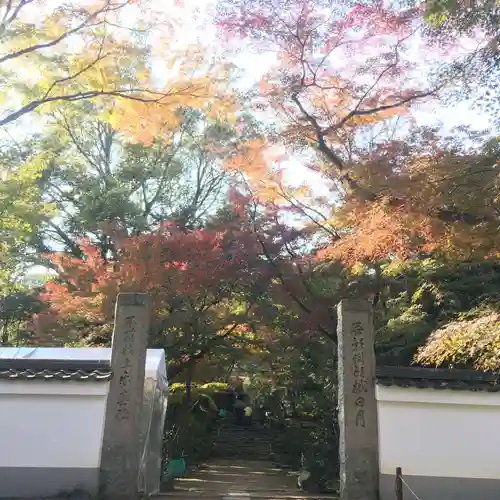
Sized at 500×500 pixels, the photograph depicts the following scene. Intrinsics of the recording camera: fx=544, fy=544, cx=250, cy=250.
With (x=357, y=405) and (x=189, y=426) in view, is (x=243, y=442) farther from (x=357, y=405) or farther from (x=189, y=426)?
Result: (x=357, y=405)

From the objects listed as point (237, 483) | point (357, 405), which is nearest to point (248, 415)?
point (237, 483)

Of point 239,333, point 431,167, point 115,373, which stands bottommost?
point 115,373

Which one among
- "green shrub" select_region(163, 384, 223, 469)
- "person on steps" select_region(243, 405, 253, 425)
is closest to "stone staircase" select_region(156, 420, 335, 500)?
"green shrub" select_region(163, 384, 223, 469)

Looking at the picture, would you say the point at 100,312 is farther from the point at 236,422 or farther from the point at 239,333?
the point at 236,422

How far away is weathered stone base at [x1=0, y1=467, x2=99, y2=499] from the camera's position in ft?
24.4

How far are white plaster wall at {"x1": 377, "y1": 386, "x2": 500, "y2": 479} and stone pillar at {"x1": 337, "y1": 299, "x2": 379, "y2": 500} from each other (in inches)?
6.2

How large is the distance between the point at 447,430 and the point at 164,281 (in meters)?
6.80

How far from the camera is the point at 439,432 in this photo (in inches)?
300

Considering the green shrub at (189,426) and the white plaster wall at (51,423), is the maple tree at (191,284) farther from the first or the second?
the white plaster wall at (51,423)

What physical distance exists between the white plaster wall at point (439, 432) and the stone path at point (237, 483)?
6.07 feet

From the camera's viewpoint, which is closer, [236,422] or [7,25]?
[7,25]

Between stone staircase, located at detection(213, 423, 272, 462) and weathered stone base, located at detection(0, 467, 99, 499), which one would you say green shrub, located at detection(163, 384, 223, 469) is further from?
weathered stone base, located at detection(0, 467, 99, 499)

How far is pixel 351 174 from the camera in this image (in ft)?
34.8

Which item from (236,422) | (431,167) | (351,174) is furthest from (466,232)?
(236,422)
